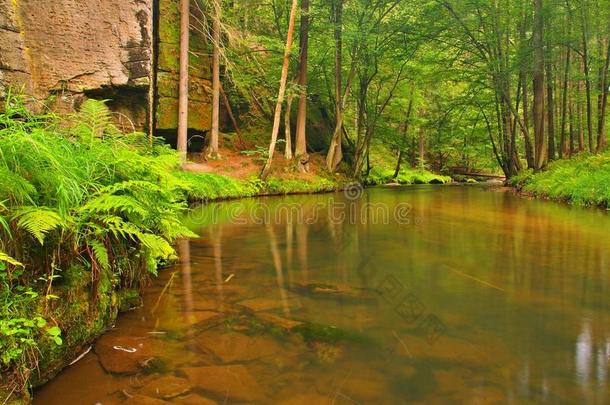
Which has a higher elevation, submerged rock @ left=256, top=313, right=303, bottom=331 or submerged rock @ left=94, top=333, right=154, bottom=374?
submerged rock @ left=256, top=313, right=303, bottom=331

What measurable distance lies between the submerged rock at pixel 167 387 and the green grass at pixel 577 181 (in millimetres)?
13828

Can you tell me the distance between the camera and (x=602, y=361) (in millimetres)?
3098

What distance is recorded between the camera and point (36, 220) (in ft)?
8.39

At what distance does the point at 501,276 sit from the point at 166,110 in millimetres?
14957

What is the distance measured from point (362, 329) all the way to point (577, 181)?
1409 centimetres

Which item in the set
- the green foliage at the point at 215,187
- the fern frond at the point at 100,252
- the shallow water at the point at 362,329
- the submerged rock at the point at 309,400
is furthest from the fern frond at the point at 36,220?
the green foliage at the point at 215,187

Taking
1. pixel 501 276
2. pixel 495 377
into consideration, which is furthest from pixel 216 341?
pixel 501 276

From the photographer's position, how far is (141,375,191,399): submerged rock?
2.61 meters

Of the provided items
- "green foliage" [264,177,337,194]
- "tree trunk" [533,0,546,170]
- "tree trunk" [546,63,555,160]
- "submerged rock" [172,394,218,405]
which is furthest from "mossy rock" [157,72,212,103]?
"submerged rock" [172,394,218,405]

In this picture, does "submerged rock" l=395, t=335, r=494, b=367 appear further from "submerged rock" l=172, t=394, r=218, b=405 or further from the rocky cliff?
the rocky cliff

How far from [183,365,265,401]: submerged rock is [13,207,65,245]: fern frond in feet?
4.19

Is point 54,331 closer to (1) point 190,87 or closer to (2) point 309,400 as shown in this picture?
(2) point 309,400

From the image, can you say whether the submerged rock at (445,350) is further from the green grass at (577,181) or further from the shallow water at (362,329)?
the green grass at (577,181)

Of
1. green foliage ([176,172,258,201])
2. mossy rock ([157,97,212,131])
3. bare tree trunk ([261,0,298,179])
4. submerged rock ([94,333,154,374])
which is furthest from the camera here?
mossy rock ([157,97,212,131])
